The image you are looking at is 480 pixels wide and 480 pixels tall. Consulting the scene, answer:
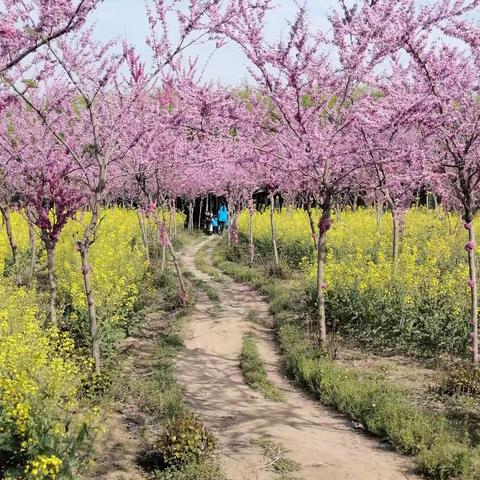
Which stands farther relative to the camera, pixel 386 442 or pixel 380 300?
pixel 380 300

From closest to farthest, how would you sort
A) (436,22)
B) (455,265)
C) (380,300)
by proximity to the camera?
1. (436,22)
2. (380,300)
3. (455,265)

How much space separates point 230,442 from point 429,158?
5.08 metres

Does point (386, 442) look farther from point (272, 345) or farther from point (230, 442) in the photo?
point (272, 345)

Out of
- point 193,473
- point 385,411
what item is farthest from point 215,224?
point 193,473

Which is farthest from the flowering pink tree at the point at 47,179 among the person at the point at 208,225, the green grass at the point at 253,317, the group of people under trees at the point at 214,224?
the person at the point at 208,225

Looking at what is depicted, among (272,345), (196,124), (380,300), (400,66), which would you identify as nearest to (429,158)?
(400,66)

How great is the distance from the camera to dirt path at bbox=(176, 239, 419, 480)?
18.5 feet

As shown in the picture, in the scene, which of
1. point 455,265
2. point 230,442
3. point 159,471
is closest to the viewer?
point 159,471

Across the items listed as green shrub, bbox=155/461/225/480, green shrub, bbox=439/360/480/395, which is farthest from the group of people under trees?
green shrub, bbox=155/461/225/480

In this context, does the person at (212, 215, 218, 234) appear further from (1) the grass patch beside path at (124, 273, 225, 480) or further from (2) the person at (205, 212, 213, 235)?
(1) the grass patch beside path at (124, 273, 225, 480)

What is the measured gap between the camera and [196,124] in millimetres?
9188

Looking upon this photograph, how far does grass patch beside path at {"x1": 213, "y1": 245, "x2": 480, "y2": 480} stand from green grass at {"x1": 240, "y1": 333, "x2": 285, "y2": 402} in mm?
465

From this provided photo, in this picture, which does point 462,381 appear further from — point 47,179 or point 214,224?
point 214,224

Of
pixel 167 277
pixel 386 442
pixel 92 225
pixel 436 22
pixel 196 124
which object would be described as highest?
pixel 436 22
